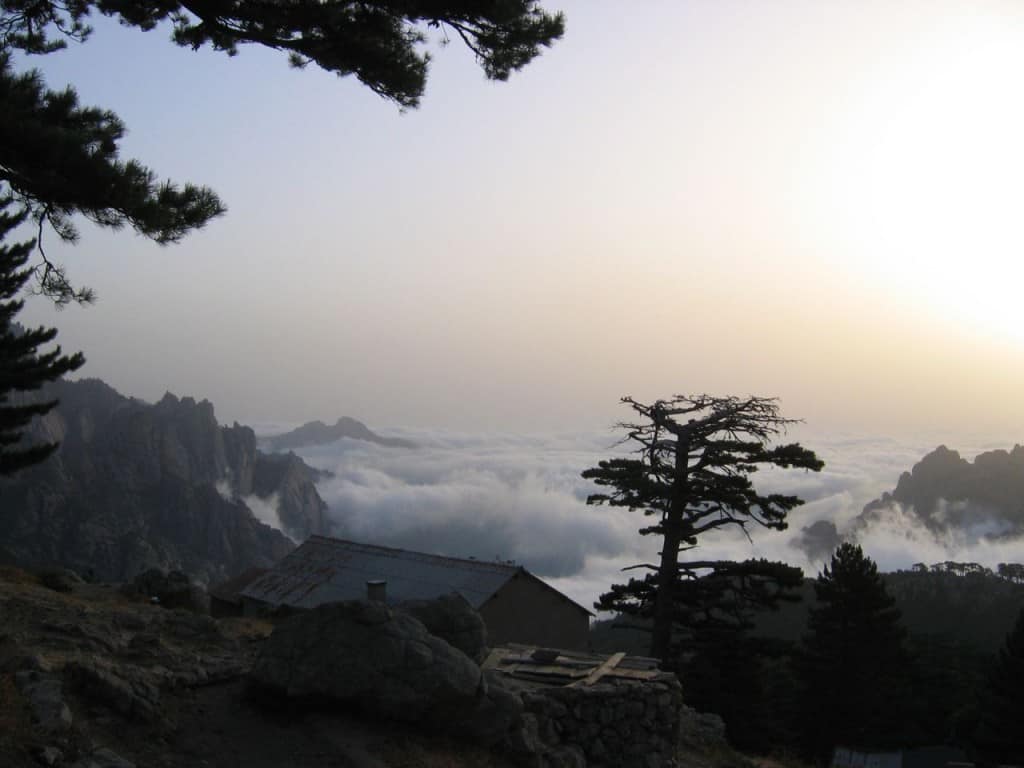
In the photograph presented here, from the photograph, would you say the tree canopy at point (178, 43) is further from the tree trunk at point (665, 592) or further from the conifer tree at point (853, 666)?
the conifer tree at point (853, 666)

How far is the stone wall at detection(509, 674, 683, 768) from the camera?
12760 mm

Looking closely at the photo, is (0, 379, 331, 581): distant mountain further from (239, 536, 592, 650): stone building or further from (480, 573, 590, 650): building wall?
(480, 573, 590, 650): building wall

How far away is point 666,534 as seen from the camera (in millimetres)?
26297

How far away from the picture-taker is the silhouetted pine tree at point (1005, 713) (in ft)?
120

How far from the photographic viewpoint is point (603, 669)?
14555mm

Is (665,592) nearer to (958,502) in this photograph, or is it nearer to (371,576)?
(371,576)

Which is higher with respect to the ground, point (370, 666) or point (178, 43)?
point (178, 43)

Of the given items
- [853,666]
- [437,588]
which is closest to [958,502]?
[853,666]

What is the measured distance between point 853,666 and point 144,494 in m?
111

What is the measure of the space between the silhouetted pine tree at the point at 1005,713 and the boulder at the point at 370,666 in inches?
1393

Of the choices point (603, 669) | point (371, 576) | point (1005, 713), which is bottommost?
point (1005, 713)

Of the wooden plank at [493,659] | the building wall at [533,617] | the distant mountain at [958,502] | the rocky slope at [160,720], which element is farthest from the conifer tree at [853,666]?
the distant mountain at [958,502]

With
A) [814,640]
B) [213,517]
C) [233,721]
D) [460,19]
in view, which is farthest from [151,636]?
[213,517]

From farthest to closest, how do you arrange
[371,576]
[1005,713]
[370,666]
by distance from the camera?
[1005,713], [371,576], [370,666]
